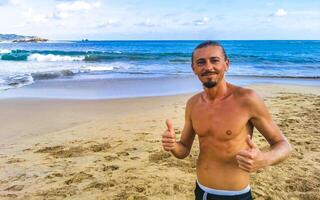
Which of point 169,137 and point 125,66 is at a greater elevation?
point 169,137

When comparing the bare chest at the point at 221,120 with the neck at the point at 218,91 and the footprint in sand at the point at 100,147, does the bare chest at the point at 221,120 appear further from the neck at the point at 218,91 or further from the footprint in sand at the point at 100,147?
the footprint in sand at the point at 100,147

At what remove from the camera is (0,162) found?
18.6ft

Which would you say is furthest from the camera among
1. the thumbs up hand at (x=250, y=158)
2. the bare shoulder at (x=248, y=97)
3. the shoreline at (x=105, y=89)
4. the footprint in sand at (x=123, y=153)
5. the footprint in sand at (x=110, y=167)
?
the shoreline at (x=105, y=89)

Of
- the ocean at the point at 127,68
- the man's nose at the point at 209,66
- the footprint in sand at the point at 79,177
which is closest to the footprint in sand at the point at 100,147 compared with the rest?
the footprint in sand at the point at 79,177

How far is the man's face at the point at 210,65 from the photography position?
241cm

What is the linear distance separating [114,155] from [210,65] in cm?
377

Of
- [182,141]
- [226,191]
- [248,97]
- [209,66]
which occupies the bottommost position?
[226,191]

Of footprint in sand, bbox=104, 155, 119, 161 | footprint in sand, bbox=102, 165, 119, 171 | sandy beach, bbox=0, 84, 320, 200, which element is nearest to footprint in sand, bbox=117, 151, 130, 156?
sandy beach, bbox=0, 84, 320, 200

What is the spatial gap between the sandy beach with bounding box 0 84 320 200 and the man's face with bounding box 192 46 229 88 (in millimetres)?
2366

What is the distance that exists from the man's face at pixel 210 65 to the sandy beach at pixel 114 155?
2.37 meters

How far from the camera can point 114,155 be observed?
19.3 feet

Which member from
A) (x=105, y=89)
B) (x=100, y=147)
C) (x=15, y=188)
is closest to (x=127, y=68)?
(x=105, y=89)

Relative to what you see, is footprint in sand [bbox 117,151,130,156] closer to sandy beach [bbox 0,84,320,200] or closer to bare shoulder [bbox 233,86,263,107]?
sandy beach [bbox 0,84,320,200]

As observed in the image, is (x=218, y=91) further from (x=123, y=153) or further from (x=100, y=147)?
(x=100, y=147)
